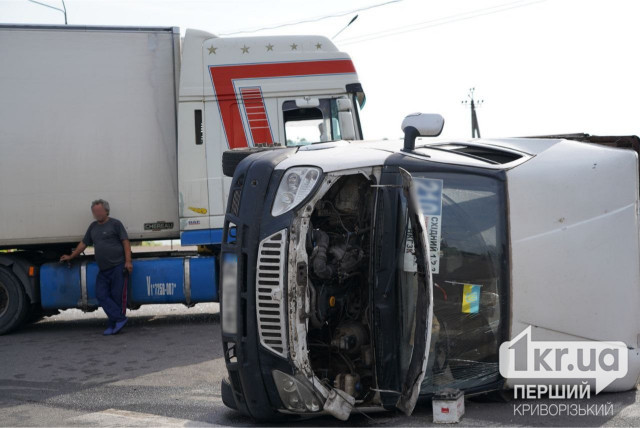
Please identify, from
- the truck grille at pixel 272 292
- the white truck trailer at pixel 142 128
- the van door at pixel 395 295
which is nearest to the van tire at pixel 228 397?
the truck grille at pixel 272 292

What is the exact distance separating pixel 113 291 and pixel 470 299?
5.95m

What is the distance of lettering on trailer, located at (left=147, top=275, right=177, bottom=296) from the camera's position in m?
10.5

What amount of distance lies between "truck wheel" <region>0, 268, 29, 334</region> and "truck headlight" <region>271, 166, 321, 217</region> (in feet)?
20.6

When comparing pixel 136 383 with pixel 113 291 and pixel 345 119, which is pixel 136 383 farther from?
pixel 345 119

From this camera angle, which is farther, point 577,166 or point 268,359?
point 577,166

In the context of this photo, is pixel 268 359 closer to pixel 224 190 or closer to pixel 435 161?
pixel 435 161

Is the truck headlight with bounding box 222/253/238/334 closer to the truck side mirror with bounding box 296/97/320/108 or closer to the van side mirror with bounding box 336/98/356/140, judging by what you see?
the van side mirror with bounding box 336/98/356/140

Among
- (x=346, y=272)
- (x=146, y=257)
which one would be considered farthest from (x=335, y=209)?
(x=146, y=257)

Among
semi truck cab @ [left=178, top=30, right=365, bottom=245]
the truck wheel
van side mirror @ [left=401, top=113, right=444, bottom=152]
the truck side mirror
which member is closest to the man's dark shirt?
semi truck cab @ [left=178, top=30, right=365, bottom=245]

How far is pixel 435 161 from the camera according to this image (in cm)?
577

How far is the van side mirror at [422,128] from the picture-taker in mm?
5918

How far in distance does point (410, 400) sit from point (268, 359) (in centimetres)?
97

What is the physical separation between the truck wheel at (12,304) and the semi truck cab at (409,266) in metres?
5.46

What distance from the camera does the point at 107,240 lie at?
10.2m
